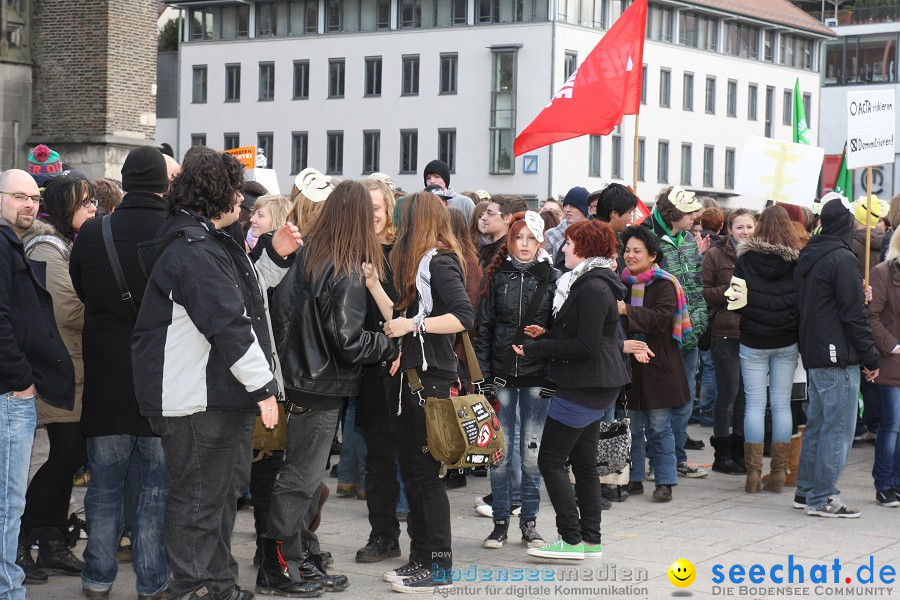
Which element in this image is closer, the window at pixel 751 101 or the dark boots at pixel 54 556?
the dark boots at pixel 54 556

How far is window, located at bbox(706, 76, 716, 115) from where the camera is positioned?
66812mm

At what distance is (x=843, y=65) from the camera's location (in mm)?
Result: 72000

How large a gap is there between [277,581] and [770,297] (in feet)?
15.4

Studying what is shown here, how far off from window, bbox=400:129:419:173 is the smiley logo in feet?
183

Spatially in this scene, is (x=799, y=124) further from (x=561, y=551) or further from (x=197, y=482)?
(x=197, y=482)

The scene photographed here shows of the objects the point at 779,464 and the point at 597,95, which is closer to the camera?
the point at 779,464

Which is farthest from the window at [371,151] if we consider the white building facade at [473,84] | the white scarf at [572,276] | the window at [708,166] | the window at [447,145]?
the white scarf at [572,276]

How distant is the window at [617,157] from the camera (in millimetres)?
61781

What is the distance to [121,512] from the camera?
21.8 ft

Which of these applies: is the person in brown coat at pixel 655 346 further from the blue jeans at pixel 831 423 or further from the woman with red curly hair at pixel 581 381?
the woman with red curly hair at pixel 581 381

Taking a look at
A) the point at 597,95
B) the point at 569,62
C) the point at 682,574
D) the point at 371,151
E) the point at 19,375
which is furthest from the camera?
the point at 371,151

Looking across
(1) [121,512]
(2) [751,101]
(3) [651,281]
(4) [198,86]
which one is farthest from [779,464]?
(4) [198,86]

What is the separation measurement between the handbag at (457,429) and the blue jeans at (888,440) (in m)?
4.12

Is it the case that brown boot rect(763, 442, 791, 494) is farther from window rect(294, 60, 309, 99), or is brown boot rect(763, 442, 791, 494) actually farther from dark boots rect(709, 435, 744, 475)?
window rect(294, 60, 309, 99)
